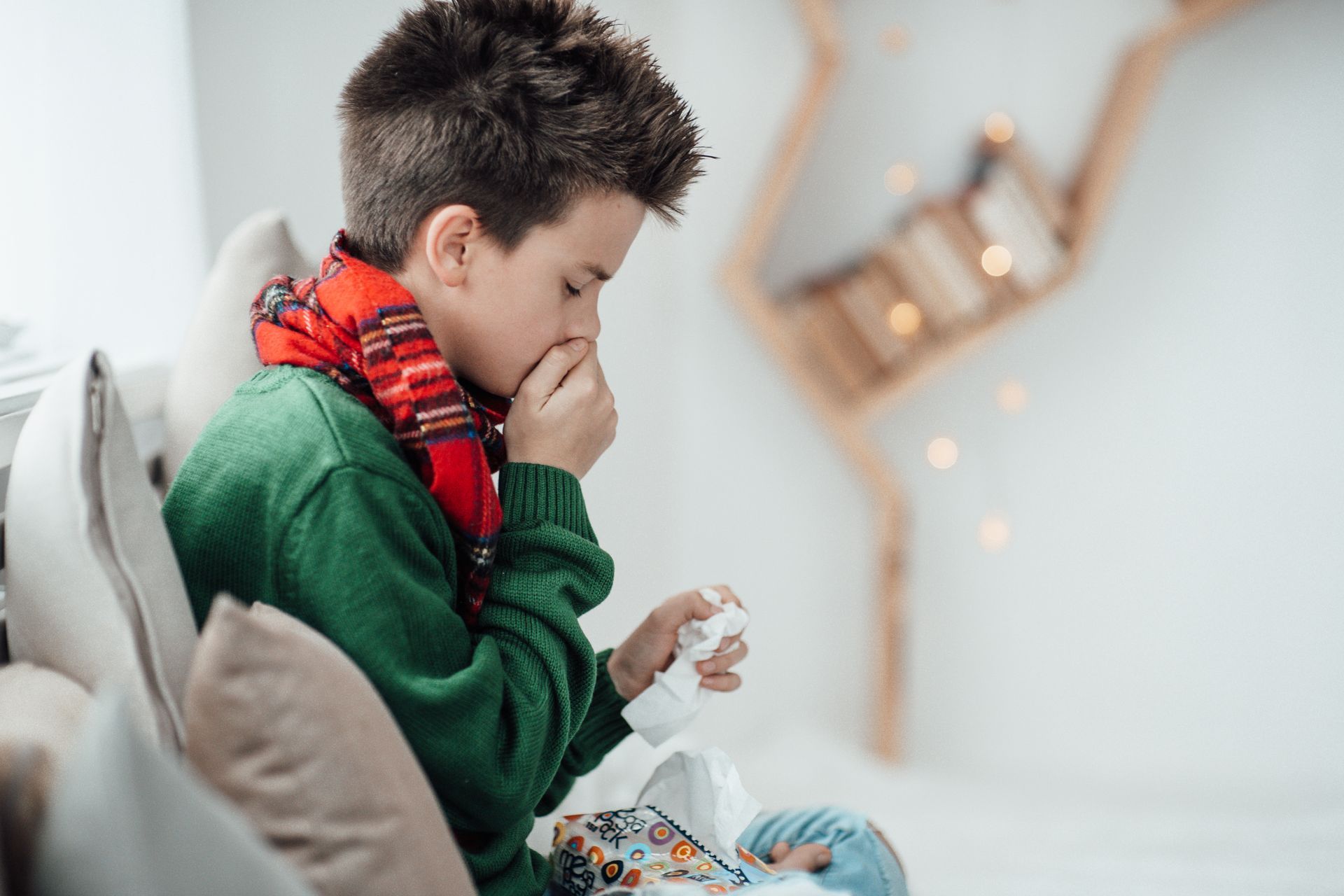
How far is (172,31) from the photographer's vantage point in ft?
4.50

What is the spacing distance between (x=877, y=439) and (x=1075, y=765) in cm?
84

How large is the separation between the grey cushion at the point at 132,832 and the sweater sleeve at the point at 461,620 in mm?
244

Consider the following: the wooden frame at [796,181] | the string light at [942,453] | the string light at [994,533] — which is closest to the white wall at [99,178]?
the wooden frame at [796,181]

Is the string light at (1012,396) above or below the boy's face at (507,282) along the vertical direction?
below

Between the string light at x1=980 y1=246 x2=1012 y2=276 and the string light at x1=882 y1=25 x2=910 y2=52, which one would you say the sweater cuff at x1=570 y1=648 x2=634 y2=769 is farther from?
the string light at x1=882 y1=25 x2=910 y2=52

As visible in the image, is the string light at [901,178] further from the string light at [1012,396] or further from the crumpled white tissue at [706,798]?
the crumpled white tissue at [706,798]

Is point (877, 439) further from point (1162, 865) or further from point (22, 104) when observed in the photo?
point (22, 104)

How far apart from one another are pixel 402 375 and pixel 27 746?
36cm

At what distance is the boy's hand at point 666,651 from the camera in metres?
1.02

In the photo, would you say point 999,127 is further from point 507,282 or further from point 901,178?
point 507,282

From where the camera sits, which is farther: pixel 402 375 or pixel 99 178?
pixel 99 178

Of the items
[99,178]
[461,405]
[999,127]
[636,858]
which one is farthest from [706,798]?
[999,127]

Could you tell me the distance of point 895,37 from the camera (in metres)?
1.98

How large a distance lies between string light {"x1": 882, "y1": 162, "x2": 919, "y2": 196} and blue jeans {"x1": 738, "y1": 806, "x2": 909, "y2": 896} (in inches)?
53.5
